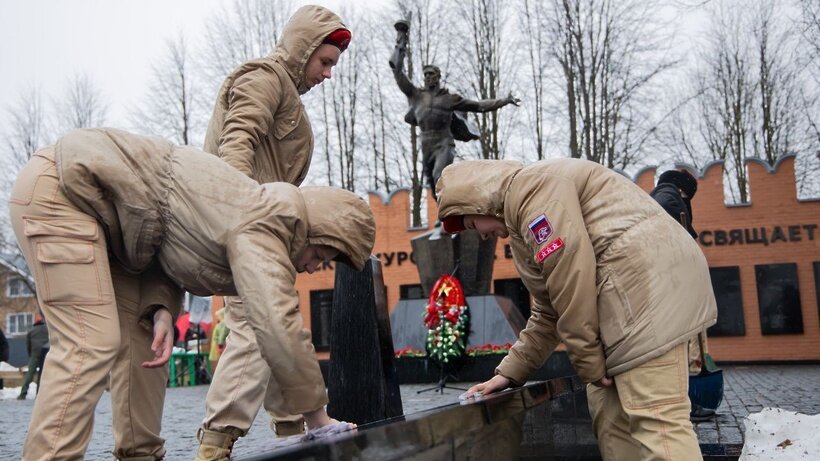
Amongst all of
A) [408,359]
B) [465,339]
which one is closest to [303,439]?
[465,339]

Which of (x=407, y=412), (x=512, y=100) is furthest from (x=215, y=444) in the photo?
(x=512, y=100)

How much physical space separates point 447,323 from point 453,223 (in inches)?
272

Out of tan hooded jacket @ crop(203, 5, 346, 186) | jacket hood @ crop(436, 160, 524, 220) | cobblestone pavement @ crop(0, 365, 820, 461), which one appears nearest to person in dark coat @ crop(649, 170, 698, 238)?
cobblestone pavement @ crop(0, 365, 820, 461)

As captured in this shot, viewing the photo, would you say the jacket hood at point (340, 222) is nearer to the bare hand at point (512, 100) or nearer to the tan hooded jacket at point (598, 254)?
the tan hooded jacket at point (598, 254)

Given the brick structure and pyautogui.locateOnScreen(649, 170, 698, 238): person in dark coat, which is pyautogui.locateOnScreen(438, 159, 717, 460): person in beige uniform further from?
the brick structure

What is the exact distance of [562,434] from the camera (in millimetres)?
3404

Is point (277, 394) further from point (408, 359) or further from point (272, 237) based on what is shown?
point (408, 359)

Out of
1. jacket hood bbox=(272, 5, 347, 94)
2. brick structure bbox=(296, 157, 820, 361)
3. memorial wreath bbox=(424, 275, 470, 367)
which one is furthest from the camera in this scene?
brick structure bbox=(296, 157, 820, 361)

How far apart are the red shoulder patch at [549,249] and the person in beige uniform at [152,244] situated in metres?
0.59

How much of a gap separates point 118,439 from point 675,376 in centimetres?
196

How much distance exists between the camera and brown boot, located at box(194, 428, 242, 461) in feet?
10.3

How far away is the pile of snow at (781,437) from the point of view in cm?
348

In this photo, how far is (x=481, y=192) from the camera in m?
2.94

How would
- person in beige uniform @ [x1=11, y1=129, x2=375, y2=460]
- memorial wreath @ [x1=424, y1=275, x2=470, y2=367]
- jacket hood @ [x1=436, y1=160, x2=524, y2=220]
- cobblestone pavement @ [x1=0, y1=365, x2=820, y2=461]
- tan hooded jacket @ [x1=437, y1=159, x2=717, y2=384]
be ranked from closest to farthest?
1. person in beige uniform @ [x1=11, y1=129, x2=375, y2=460]
2. tan hooded jacket @ [x1=437, y1=159, x2=717, y2=384]
3. jacket hood @ [x1=436, y1=160, x2=524, y2=220]
4. cobblestone pavement @ [x1=0, y1=365, x2=820, y2=461]
5. memorial wreath @ [x1=424, y1=275, x2=470, y2=367]
